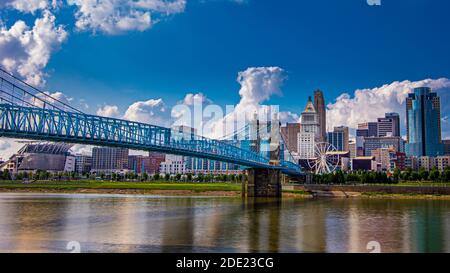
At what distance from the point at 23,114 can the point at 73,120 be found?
6129mm

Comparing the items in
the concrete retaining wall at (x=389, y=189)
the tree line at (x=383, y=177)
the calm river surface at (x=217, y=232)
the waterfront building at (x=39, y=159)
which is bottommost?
the calm river surface at (x=217, y=232)

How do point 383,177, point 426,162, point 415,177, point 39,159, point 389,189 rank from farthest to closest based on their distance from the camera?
point 426,162, point 39,159, point 415,177, point 383,177, point 389,189

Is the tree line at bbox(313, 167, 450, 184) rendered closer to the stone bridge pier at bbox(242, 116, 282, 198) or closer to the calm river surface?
the stone bridge pier at bbox(242, 116, 282, 198)

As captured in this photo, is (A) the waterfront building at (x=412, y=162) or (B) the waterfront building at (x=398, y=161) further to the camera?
(A) the waterfront building at (x=412, y=162)

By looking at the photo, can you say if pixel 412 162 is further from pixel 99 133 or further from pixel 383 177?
pixel 99 133

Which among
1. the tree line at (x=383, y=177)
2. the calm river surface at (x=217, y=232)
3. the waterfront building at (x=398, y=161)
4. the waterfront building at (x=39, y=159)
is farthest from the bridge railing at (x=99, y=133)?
the waterfront building at (x=398, y=161)

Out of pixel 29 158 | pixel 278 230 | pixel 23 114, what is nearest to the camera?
pixel 278 230

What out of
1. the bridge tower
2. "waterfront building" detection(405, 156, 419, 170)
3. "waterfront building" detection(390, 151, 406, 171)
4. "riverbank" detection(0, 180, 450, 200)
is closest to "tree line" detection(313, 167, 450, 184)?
"riverbank" detection(0, 180, 450, 200)

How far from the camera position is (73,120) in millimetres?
43688

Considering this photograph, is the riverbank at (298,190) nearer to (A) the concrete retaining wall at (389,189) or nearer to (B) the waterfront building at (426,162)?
(A) the concrete retaining wall at (389,189)

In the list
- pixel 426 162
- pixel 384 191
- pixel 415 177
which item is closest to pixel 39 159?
pixel 415 177
